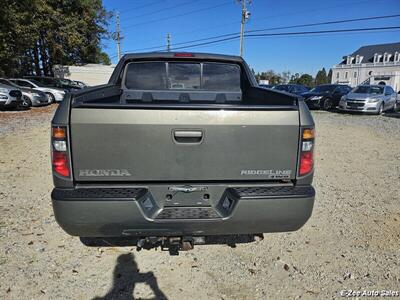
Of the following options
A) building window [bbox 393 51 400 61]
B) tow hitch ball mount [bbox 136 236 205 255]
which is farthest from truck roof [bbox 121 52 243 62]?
building window [bbox 393 51 400 61]

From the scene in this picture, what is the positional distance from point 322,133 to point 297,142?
8583mm

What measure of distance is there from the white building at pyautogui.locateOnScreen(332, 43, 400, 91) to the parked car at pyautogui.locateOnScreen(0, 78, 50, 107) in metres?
74.7

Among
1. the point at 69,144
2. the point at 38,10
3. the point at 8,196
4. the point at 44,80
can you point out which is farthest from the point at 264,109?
the point at 38,10

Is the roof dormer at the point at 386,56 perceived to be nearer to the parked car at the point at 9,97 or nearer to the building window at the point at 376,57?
the building window at the point at 376,57

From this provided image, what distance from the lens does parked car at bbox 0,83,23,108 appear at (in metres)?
13.8

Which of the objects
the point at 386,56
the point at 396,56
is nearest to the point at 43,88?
the point at 396,56

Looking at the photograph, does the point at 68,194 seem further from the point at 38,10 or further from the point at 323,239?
the point at 38,10

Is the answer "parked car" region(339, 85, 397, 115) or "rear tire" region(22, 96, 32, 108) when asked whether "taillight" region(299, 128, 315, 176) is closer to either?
"parked car" region(339, 85, 397, 115)

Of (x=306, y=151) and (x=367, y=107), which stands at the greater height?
(x=306, y=151)

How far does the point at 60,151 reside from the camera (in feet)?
7.47

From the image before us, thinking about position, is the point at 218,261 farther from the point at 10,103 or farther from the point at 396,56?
the point at 396,56

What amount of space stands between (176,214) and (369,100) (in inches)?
629

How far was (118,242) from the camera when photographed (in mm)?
3322

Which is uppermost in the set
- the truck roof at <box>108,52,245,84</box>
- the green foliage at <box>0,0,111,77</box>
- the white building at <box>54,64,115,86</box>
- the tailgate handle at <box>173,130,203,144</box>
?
the green foliage at <box>0,0,111,77</box>
